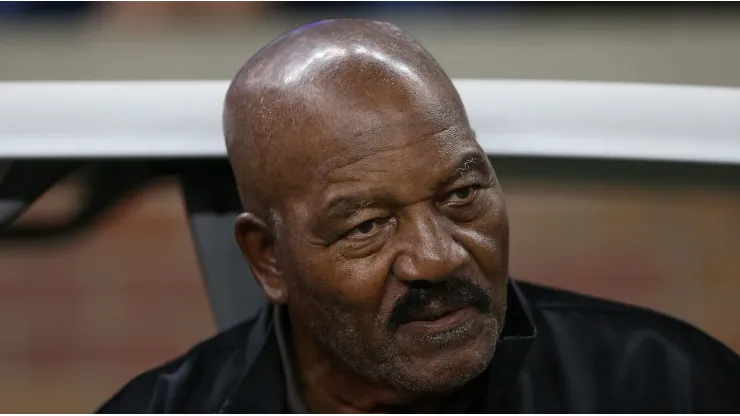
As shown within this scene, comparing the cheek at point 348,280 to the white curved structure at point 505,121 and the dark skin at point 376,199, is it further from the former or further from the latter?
the white curved structure at point 505,121

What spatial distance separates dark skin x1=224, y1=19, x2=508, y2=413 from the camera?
1209 mm

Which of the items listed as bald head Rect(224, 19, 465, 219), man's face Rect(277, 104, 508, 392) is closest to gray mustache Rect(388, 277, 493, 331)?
man's face Rect(277, 104, 508, 392)

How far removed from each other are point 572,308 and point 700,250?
1.15 ft

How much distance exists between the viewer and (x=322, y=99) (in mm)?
1218

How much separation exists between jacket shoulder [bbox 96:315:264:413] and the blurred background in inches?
5.4

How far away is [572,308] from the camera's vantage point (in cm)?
157

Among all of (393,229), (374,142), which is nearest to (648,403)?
(393,229)

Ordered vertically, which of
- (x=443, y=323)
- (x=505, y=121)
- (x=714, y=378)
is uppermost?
(x=505, y=121)

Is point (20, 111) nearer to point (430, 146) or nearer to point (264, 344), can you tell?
point (264, 344)

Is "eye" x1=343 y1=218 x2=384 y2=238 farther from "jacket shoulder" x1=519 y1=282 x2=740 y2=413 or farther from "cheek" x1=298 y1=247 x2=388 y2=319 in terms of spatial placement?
"jacket shoulder" x1=519 y1=282 x2=740 y2=413

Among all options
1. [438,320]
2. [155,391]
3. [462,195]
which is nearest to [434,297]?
[438,320]

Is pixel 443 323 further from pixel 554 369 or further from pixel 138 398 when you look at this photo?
pixel 138 398

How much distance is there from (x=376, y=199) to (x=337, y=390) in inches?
14.6

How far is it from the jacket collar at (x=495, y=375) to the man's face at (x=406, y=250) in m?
0.12
